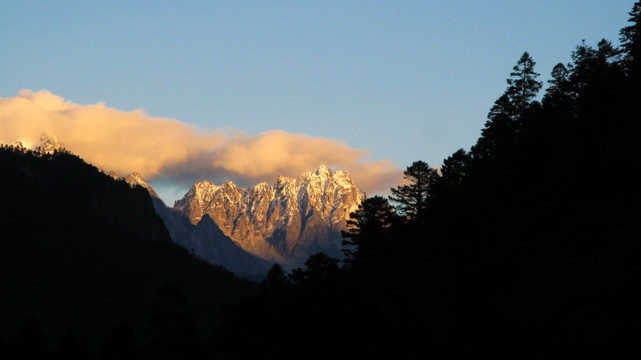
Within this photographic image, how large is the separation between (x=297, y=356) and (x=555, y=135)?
20.3m

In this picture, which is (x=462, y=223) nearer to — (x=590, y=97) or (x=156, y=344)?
(x=590, y=97)

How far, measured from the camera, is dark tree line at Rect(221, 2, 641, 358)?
36781 mm

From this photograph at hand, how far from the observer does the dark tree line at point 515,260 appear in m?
36.8

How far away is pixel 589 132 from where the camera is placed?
158 feet

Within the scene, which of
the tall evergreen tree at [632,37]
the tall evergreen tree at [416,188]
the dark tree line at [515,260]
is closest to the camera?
the dark tree line at [515,260]

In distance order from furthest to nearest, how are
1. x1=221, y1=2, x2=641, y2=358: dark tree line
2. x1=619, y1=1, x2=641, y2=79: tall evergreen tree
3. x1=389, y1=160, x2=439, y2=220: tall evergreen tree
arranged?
1. x1=389, y1=160, x2=439, y2=220: tall evergreen tree
2. x1=619, y1=1, x2=641, y2=79: tall evergreen tree
3. x1=221, y1=2, x2=641, y2=358: dark tree line

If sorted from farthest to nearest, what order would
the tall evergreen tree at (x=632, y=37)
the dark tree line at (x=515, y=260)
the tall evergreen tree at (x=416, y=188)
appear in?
the tall evergreen tree at (x=416, y=188)
the tall evergreen tree at (x=632, y=37)
the dark tree line at (x=515, y=260)

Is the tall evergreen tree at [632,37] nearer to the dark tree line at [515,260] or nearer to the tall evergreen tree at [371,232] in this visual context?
the dark tree line at [515,260]

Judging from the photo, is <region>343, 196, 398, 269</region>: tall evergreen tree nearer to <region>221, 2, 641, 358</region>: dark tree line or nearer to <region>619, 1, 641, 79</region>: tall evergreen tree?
<region>221, 2, 641, 358</region>: dark tree line

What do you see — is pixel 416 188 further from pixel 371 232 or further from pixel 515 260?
pixel 515 260

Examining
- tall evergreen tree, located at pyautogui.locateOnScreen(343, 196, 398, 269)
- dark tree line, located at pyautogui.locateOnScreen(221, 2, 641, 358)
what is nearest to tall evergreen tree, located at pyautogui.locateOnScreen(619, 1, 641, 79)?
dark tree line, located at pyautogui.locateOnScreen(221, 2, 641, 358)

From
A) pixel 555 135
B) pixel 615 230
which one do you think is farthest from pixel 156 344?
pixel 615 230

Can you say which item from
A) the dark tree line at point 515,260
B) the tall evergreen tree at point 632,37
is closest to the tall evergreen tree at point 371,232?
the dark tree line at point 515,260

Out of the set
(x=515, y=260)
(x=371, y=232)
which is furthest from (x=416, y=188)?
(x=515, y=260)
